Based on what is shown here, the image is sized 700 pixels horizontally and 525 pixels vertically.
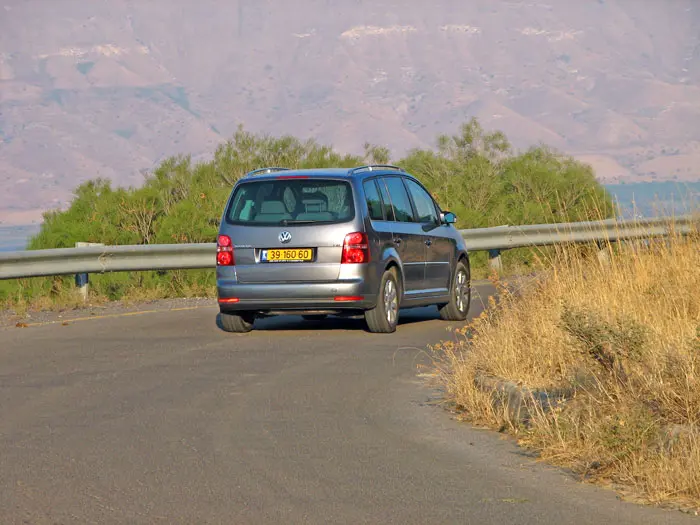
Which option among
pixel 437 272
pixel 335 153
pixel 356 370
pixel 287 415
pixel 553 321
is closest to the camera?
pixel 287 415

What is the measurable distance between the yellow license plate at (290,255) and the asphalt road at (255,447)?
1.07 meters

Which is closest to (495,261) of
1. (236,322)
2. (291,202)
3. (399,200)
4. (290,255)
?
(399,200)

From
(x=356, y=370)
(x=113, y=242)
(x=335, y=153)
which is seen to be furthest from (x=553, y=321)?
(x=335, y=153)

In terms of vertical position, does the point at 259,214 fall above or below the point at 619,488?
above

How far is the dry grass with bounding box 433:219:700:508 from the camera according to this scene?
23.5 feet

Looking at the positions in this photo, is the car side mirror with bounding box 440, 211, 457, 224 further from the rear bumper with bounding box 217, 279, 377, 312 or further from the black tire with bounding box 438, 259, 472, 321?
the rear bumper with bounding box 217, 279, 377, 312

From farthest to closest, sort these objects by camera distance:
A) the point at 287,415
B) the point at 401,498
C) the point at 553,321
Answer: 1. the point at 553,321
2. the point at 287,415
3. the point at 401,498

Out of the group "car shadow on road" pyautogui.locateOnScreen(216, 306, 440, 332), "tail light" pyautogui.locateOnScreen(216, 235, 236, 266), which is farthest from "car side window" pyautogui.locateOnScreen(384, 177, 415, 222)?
"tail light" pyautogui.locateOnScreen(216, 235, 236, 266)

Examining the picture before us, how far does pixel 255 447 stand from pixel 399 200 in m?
7.61

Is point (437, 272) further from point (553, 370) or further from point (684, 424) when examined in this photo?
point (684, 424)

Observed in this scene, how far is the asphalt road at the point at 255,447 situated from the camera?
6680mm

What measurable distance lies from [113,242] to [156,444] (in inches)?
601

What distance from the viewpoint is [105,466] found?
25.4 feet

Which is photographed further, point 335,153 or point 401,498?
point 335,153
